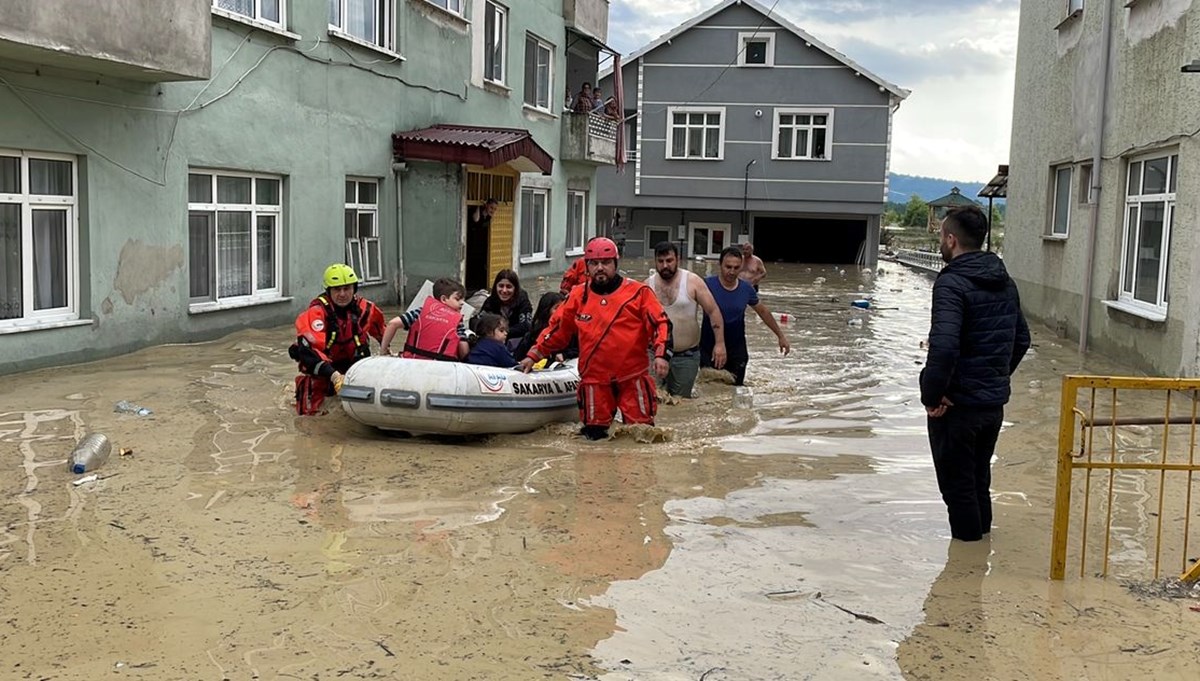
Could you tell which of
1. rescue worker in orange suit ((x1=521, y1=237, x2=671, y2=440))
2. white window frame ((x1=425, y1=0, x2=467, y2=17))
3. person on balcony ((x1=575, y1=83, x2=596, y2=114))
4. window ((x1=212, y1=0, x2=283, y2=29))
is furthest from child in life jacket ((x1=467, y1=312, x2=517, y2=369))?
person on balcony ((x1=575, y1=83, x2=596, y2=114))

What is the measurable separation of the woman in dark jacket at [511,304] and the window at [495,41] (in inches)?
463

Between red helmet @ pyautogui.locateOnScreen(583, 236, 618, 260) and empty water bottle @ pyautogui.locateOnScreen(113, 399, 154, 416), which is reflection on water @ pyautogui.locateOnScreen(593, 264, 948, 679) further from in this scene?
empty water bottle @ pyautogui.locateOnScreen(113, 399, 154, 416)

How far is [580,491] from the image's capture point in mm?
6727

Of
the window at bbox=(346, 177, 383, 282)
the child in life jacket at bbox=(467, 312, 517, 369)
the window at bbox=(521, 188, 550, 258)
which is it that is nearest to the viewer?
the child in life jacket at bbox=(467, 312, 517, 369)

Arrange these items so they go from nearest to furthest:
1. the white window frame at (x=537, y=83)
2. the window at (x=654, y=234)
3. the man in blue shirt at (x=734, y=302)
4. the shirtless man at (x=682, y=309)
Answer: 1. the shirtless man at (x=682, y=309)
2. the man in blue shirt at (x=734, y=302)
3. the white window frame at (x=537, y=83)
4. the window at (x=654, y=234)

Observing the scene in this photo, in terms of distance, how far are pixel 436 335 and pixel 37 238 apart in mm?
4565

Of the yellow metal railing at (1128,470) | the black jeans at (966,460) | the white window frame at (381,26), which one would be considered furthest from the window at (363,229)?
A: the black jeans at (966,460)

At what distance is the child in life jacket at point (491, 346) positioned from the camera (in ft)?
27.5

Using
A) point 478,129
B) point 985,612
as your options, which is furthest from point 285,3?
point 985,612

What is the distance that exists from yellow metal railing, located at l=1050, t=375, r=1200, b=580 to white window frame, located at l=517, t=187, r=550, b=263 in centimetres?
1487

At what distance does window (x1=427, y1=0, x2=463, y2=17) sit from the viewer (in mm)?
18066

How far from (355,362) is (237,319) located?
5566 millimetres

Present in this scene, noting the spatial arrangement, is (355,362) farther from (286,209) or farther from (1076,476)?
(286,209)

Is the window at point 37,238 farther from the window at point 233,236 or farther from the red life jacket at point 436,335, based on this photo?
the red life jacket at point 436,335
